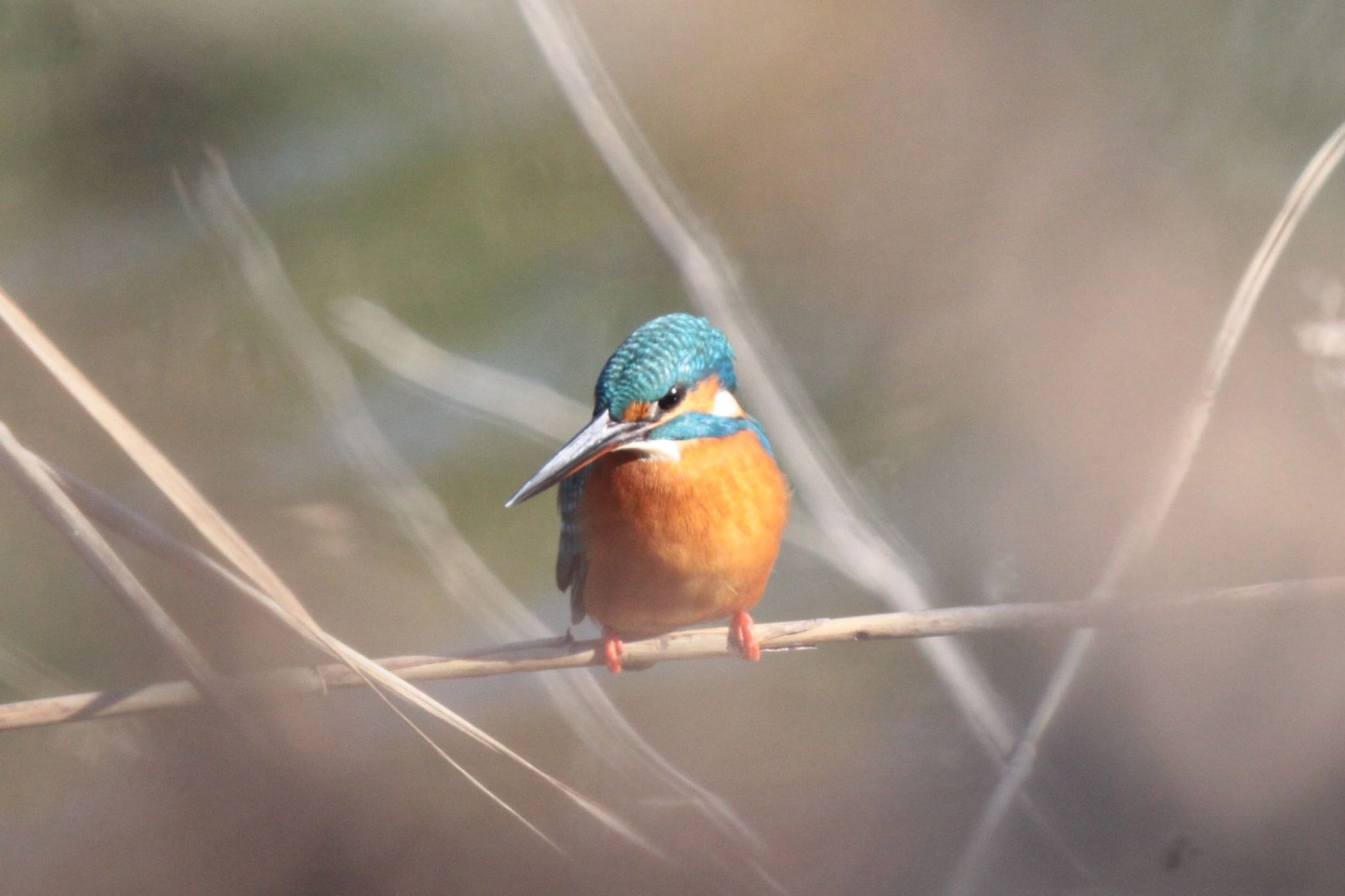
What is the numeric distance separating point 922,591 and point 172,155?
74 cm

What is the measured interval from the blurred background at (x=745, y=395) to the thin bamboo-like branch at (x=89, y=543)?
0.09 meters

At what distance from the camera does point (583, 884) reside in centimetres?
85

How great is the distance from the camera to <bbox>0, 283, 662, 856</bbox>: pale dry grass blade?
698mm

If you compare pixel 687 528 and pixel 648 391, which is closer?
pixel 648 391

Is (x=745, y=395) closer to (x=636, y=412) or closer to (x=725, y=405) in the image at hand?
(x=725, y=405)

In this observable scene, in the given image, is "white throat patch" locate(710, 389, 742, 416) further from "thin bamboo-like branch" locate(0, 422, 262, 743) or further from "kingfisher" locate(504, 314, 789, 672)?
"thin bamboo-like branch" locate(0, 422, 262, 743)

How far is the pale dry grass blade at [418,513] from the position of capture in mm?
863

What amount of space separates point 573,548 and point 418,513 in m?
0.13

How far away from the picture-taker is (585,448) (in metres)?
0.72

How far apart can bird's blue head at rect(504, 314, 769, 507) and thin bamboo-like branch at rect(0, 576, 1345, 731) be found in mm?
135

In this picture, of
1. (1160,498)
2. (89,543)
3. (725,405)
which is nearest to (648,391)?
(725,405)

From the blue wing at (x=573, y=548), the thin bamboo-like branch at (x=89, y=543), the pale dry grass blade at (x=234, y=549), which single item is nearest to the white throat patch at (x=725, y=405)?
the blue wing at (x=573, y=548)

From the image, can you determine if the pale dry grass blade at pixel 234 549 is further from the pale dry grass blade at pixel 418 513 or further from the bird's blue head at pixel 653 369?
the bird's blue head at pixel 653 369

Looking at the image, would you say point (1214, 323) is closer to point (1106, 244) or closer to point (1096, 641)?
point (1106, 244)
